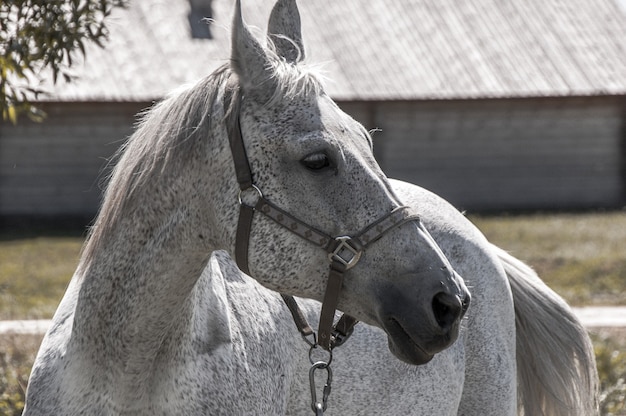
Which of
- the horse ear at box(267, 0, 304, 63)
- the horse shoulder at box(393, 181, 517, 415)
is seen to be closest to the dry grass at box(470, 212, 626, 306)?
the horse shoulder at box(393, 181, 517, 415)

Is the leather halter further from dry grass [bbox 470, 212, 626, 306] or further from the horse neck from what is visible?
dry grass [bbox 470, 212, 626, 306]

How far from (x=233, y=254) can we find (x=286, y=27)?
0.72 meters

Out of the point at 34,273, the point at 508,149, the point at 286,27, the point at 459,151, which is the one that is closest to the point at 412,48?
the point at 459,151

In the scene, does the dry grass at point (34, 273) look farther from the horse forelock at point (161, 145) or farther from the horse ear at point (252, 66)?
the horse ear at point (252, 66)

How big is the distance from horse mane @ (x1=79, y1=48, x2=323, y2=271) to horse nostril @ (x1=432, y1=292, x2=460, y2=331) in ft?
2.17

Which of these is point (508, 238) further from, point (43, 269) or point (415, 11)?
point (415, 11)

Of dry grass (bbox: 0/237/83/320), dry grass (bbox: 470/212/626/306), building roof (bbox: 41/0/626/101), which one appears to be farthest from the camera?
building roof (bbox: 41/0/626/101)

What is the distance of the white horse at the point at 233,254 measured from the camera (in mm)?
2596

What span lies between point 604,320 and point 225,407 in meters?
6.91

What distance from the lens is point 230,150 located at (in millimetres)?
2680

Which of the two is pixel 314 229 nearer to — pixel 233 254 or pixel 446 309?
pixel 233 254

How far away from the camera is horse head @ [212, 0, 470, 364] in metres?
2.56

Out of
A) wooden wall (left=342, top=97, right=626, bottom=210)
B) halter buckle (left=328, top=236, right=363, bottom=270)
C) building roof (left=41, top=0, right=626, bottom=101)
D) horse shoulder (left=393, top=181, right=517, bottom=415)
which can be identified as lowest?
wooden wall (left=342, top=97, right=626, bottom=210)

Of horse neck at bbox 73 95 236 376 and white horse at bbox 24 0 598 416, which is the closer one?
white horse at bbox 24 0 598 416
